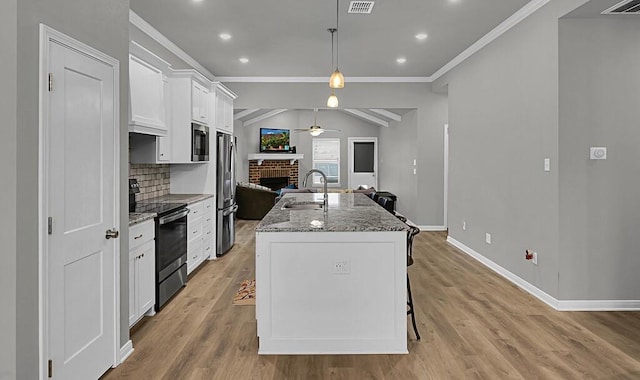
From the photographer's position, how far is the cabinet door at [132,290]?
314 centimetres

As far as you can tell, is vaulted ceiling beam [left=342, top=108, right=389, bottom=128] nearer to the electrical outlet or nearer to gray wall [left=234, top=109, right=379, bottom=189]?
gray wall [left=234, top=109, right=379, bottom=189]

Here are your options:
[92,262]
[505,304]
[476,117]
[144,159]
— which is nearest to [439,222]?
[476,117]

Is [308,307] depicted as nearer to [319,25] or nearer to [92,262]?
[92,262]

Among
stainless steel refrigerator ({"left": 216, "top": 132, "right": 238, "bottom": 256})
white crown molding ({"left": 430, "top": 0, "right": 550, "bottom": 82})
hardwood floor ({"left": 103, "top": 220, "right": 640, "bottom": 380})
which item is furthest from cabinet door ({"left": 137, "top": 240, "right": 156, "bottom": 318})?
white crown molding ({"left": 430, "top": 0, "right": 550, "bottom": 82})

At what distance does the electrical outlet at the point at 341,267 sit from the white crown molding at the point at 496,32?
3.04 m

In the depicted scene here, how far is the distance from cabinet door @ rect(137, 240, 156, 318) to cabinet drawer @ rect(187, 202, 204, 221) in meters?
1.11

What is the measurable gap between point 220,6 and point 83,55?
2.19 metres

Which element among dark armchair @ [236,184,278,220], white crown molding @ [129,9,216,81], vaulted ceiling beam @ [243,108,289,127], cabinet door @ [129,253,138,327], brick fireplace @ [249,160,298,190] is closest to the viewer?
cabinet door @ [129,253,138,327]

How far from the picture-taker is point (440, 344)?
3002mm

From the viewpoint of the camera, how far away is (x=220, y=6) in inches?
165

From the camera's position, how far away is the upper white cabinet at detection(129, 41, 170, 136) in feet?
12.2

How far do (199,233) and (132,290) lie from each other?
6.38ft

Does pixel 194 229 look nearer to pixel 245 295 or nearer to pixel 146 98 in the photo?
pixel 245 295

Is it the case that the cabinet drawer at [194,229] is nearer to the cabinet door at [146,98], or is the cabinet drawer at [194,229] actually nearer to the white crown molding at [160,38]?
the cabinet door at [146,98]
